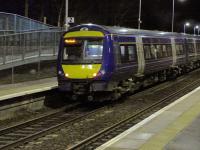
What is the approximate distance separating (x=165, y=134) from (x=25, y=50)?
15.5 metres

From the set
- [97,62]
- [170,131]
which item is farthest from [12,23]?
[170,131]

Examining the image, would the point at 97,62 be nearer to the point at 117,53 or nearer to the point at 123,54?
the point at 117,53

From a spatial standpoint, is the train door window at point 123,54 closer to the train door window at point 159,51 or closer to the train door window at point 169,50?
the train door window at point 159,51

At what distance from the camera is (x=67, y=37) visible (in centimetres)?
1898

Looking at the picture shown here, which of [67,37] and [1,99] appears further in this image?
[67,37]

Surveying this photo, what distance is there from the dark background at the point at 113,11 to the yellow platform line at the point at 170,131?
152 feet

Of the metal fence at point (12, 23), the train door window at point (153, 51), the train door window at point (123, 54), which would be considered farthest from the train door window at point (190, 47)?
the train door window at point (123, 54)

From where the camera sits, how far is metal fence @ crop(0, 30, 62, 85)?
79.6 ft

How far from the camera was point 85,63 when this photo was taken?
59.9ft

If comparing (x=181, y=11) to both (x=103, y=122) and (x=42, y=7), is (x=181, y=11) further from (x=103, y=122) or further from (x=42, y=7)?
(x=103, y=122)

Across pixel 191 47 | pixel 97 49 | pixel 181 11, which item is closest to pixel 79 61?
pixel 97 49

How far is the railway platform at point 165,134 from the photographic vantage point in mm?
10242

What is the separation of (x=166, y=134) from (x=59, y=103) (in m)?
9.21

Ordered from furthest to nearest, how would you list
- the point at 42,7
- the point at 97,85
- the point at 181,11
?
the point at 181,11 < the point at 42,7 < the point at 97,85
